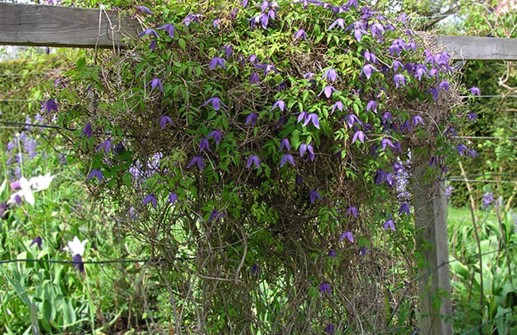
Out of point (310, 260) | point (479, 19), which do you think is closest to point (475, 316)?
point (310, 260)

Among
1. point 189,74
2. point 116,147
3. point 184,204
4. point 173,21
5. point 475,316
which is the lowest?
point 475,316

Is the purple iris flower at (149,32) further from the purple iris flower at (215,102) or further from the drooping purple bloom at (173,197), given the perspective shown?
the drooping purple bloom at (173,197)

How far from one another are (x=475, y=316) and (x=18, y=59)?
5304 mm

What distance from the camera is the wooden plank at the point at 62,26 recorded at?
6.40 ft

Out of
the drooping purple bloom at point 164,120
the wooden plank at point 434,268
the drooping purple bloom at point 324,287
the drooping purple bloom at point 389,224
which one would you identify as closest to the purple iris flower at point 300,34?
the drooping purple bloom at point 164,120

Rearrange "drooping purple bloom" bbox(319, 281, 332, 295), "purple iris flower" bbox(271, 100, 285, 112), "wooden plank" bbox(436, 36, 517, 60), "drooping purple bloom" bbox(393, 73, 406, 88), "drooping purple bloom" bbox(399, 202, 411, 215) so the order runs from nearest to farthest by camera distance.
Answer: "purple iris flower" bbox(271, 100, 285, 112) < "drooping purple bloom" bbox(393, 73, 406, 88) < "drooping purple bloom" bbox(319, 281, 332, 295) < "drooping purple bloom" bbox(399, 202, 411, 215) < "wooden plank" bbox(436, 36, 517, 60)

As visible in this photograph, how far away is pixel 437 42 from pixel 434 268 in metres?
1.05

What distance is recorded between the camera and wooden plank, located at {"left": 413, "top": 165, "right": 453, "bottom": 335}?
9.72 ft

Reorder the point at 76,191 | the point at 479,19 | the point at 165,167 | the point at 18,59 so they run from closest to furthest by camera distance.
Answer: the point at 165,167 < the point at 76,191 < the point at 479,19 < the point at 18,59

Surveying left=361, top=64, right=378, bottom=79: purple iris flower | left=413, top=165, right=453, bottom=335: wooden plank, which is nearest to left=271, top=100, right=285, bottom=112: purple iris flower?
left=361, top=64, right=378, bottom=79: purple iris flower

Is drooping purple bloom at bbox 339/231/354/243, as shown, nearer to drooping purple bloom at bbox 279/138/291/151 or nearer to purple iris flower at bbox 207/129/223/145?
drooping purple bloom at bbox 279/138/291/151

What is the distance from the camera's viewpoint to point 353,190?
2.38m

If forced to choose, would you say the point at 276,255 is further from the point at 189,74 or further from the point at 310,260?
the point at 189,74

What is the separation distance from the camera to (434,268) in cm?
299
